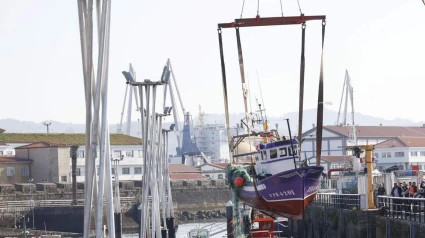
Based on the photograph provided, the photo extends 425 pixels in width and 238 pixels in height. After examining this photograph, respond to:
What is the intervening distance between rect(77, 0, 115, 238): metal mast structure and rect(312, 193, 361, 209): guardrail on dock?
24792 millimetres

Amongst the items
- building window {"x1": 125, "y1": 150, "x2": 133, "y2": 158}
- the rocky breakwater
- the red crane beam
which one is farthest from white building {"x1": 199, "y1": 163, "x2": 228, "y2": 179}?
the red crane beam

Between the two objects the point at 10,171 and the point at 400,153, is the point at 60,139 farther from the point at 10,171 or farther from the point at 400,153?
the point at 400,153

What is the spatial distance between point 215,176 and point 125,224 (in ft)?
157

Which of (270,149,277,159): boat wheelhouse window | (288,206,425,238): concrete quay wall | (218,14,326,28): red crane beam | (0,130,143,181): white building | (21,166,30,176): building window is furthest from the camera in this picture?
(0,130,143,181): white building

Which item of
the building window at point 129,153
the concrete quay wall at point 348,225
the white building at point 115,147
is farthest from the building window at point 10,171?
the concrete quay wall at point 348,225

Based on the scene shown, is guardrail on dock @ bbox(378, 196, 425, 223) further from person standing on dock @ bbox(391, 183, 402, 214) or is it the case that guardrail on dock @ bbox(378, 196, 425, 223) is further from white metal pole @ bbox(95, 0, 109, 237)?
white metal pole @ bbox(95, 0, 109, 237)

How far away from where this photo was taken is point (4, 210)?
12056cm

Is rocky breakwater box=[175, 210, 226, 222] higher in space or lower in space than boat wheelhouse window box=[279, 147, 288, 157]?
lower

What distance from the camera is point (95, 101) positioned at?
106 feet

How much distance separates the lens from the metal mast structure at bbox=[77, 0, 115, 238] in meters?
32.2

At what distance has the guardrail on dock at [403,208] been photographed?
43669mm

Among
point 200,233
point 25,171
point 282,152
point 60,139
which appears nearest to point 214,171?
point 60,139

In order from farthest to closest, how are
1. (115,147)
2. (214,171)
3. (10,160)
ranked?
(214,171), (115,147), (10,160)

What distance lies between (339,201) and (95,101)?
31807 millimetres
